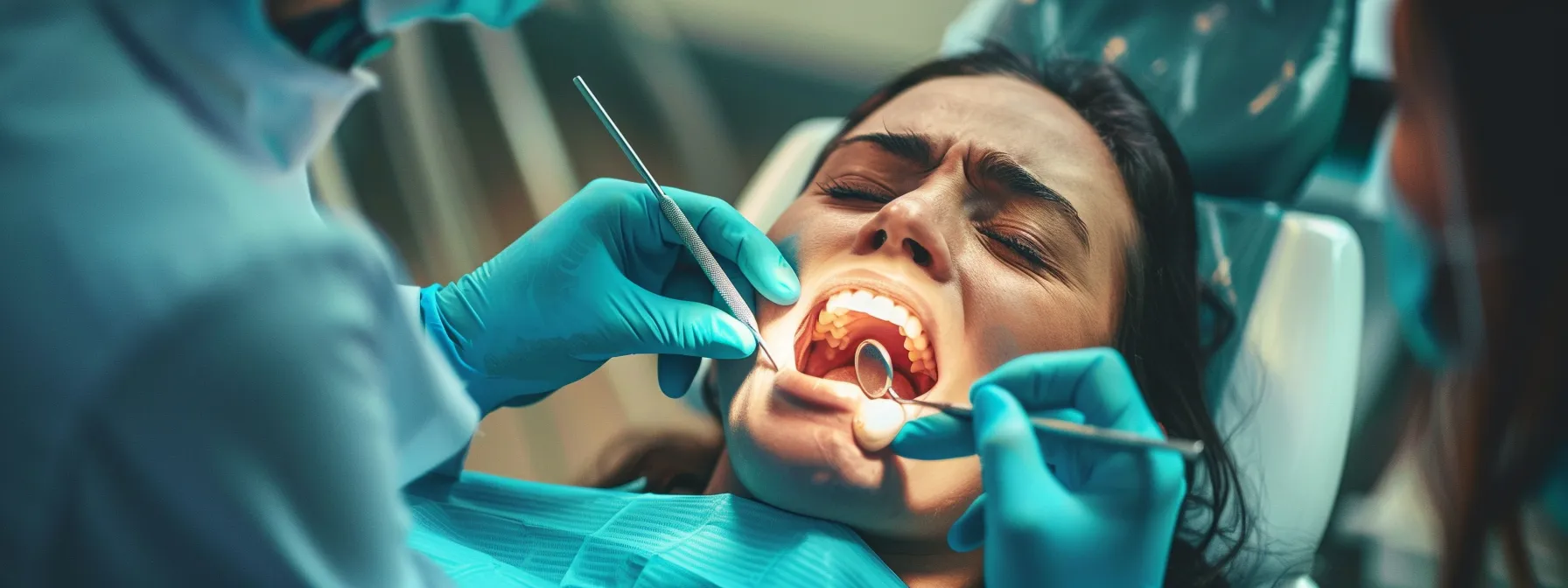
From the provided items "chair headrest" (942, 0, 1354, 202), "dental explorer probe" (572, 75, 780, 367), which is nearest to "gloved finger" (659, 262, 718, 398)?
"dental explorer probe" (572, 75, 780, 367)

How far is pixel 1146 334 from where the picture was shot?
132 centimetres

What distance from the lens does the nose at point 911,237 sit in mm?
1119

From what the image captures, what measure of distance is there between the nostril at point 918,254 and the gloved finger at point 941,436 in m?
0.18

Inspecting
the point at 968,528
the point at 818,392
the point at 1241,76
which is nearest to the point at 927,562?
the point at 968,528

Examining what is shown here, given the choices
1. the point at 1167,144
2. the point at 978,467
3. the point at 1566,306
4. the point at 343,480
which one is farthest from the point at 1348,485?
the point at 343,480

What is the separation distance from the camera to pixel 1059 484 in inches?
38.9

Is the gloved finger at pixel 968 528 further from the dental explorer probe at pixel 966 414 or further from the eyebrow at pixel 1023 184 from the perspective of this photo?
the eyebrow at pixel 1023 184

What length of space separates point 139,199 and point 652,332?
2.23 ft

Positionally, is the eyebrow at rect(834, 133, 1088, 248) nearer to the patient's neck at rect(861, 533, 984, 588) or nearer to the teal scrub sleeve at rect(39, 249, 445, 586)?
the patient's neck at rect(861, 533, 984, 588)

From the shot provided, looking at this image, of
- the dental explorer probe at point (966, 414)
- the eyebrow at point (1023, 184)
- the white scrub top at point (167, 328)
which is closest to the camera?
the white scrub top at point (167, 328)

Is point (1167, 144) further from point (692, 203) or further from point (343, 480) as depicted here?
point (343, 480)

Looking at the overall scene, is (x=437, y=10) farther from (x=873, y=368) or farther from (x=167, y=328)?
(x=873, y=368)

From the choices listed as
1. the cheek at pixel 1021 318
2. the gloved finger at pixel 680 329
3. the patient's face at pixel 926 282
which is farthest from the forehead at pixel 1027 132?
the gloved finger at pixel 680 329

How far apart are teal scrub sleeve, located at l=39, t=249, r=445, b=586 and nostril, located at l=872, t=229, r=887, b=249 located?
627mm
